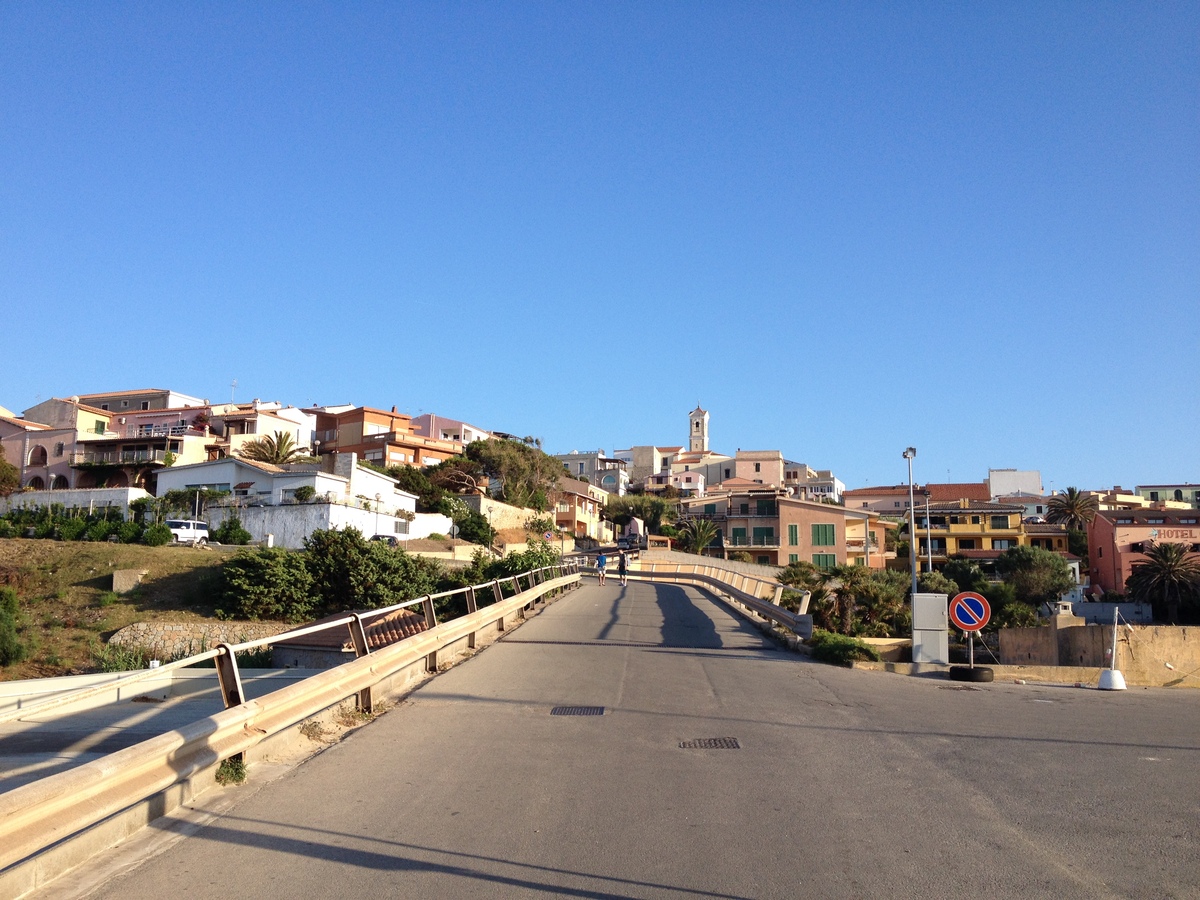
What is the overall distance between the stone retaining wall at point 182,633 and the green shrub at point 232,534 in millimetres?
13431

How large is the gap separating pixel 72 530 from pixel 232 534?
8.75m

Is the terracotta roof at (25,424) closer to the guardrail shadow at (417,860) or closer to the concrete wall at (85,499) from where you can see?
the concrete wall at (85,499)

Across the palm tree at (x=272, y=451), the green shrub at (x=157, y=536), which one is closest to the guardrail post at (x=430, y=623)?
the green shrub at (x=157, y=536)

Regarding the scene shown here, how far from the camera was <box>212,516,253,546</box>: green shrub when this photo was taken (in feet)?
158

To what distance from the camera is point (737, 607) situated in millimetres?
28328

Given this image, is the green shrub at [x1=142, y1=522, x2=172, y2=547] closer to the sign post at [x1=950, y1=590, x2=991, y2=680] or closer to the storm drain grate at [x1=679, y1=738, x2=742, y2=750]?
the sign post at [x1=950, y1=590, x2=991, y2=680]

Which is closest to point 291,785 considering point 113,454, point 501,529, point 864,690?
point 864,690

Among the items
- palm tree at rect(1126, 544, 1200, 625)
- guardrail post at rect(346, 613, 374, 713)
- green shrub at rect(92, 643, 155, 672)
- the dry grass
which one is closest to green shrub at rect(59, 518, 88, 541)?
the dry grass

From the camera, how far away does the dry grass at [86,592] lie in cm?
3241

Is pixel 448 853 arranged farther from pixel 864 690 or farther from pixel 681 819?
pixel 864 690

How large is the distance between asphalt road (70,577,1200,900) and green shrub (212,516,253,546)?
40.3 metres

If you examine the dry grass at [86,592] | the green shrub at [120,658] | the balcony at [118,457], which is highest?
the balcony at [118,457]

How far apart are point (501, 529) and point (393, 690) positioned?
5709cm

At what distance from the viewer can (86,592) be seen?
3841cm
